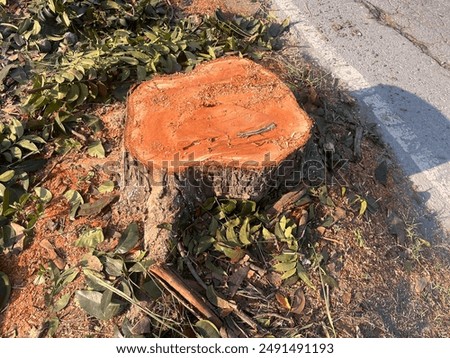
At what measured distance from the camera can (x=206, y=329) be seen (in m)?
1.94

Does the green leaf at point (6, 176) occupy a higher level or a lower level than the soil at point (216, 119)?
lower

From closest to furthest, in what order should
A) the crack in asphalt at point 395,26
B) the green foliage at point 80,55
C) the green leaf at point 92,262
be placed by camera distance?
the green leaf at point 92,262
the green foliage at point 80,55
the crack in asphalt at point 395,26

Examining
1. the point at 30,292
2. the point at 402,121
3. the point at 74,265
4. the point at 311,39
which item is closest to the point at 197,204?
the point at 74,265

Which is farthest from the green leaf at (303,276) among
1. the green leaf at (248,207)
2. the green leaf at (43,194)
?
the green leaf at (43,194)

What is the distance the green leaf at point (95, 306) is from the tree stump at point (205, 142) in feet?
0.88

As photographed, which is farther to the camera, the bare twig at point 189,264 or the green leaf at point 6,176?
the green leaf at point 6,176

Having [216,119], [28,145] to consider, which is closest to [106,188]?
[28,145]

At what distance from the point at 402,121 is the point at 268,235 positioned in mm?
1473

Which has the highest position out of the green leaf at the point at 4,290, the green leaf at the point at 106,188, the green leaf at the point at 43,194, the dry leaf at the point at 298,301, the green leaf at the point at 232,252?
the green leaf at the point at 232,252

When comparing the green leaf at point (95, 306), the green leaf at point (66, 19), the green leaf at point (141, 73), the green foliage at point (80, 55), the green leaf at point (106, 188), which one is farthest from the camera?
the green leaf at point (66, 19)

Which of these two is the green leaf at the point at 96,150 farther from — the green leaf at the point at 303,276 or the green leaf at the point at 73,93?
the green leaf at the point at 303,276

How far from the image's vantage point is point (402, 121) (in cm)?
311

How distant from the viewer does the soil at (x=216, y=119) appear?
2068 mm

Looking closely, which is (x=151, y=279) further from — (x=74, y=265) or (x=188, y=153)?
(x=188, y=153)
